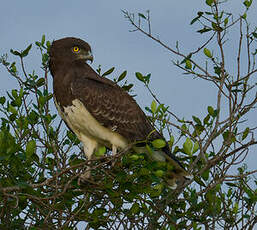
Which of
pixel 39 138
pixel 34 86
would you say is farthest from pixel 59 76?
pixel 39 138

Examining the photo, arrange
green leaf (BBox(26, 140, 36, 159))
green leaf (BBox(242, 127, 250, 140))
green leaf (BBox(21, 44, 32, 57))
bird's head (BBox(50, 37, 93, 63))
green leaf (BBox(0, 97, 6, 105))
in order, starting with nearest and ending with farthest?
green leaf (BBox(26, 140, 36, 159)), green leaf (BBox(242, 127, 250, 140)), green leaf (BBox(0, 97, 6, 105)), green leaf (BBox(21, 44, 32, 57)), bird's head (BBox(50, 37, 93, 63))

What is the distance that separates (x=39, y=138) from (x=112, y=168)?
110cm

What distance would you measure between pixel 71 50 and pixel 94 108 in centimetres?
121

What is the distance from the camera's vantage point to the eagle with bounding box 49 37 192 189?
7605 mm

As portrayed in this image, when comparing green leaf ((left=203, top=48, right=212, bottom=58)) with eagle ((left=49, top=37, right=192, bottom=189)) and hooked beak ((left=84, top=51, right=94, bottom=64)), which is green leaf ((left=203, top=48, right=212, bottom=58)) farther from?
hooked beak ((left=84, top=51, right=94, bottom=64))

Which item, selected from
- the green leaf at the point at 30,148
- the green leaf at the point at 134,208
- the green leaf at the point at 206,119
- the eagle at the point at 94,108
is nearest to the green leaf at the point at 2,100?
the eagle at the point at 94,108

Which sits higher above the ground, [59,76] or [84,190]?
[59,76]

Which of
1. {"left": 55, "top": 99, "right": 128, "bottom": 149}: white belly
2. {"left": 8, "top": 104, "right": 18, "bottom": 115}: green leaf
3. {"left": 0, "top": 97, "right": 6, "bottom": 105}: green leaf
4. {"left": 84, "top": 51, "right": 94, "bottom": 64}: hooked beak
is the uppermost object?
{"left": 84, "top": 51, "right": 94, "bottom": 64}: hooked beak

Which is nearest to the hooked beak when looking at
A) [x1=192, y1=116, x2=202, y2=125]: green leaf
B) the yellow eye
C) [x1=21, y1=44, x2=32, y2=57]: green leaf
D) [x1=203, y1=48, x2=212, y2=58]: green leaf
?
the yellow eye

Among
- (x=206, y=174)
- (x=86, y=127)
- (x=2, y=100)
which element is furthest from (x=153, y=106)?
(x=2, y=100)

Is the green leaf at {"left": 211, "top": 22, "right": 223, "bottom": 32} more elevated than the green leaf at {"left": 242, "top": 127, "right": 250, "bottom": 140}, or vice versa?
the green leaf at {"left": 211, "top": 22, "right": 223, "bottom": 32}

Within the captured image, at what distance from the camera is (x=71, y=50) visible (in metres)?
8.30

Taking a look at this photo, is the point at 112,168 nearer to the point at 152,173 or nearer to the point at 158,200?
the point at 158,200

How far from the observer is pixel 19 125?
269 inches
